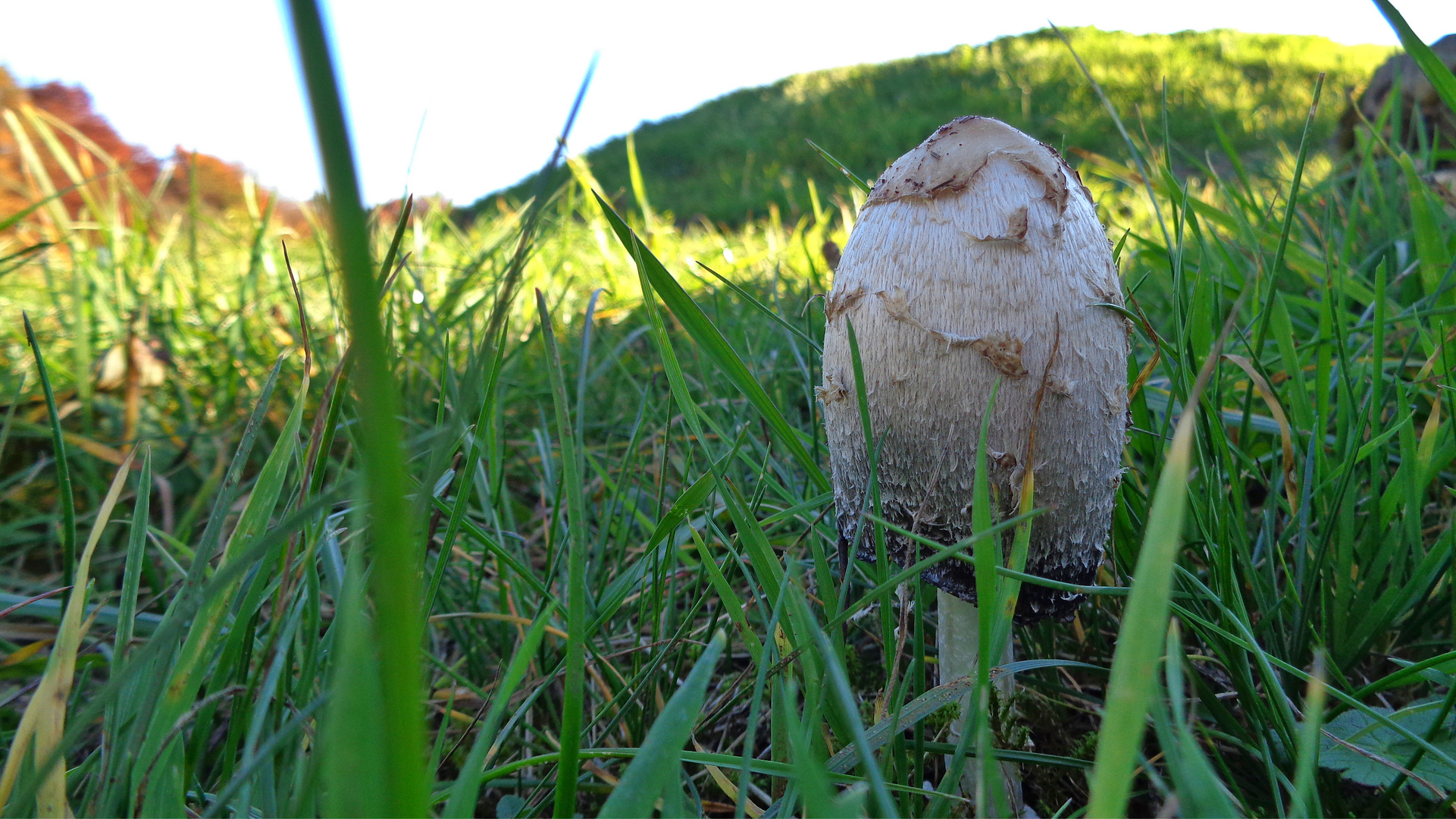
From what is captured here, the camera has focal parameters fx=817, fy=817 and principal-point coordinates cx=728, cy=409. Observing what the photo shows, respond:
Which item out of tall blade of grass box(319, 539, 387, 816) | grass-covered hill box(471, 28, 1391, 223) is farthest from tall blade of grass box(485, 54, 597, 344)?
grass-covered hill box(471, 28, 1391, 223)

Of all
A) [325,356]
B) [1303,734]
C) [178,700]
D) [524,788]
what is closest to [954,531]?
[1303,734]

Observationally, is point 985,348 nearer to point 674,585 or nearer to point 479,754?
point 674,585

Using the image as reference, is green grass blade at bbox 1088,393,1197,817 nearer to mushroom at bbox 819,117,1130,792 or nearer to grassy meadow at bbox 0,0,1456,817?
grassy meadow at bbox 0,0,1456,817

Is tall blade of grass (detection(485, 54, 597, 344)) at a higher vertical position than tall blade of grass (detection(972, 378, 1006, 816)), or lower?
higher

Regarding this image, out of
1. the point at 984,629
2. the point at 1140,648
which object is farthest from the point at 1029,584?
the point at 1140,648

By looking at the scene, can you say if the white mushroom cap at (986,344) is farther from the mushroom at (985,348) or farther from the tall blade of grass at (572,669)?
the tall blade of grass at (572,669)

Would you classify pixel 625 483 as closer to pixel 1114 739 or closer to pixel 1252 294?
pixel 1114 739
